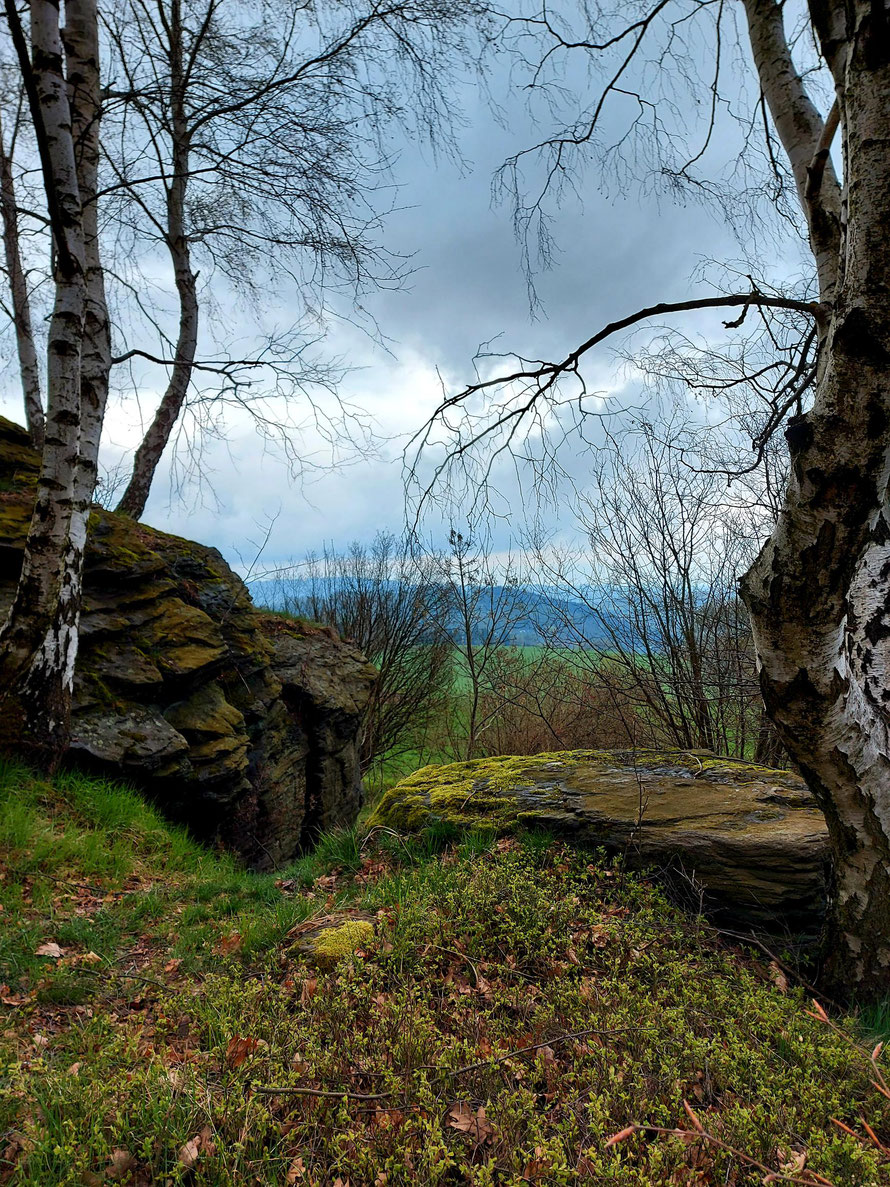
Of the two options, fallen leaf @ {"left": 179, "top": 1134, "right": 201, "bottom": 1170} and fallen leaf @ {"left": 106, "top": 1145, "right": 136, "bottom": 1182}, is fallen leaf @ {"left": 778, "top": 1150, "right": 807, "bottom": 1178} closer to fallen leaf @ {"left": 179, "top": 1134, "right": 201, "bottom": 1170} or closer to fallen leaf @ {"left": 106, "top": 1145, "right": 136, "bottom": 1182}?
fallen leaf @ {"left": 179, "top": 1134, "right": 201, "bottom": 1170}

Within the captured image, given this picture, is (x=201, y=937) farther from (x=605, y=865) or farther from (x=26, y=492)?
(x=26, y=492)

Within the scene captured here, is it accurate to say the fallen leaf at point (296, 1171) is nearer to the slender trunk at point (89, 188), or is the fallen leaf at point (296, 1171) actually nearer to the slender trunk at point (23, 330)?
the slender trunk at point (89, 188)

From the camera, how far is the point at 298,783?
8.91 metres

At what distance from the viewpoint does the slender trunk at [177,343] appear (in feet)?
29.4

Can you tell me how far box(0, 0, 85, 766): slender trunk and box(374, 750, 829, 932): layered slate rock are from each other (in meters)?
3.00

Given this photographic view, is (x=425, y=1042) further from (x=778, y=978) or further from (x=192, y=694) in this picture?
(x=192, y=694)

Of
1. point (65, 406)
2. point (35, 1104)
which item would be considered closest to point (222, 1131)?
point (35, 1104)

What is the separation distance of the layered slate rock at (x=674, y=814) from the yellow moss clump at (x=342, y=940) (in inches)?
54.9

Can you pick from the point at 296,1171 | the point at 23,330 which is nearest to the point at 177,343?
the point at 23,330

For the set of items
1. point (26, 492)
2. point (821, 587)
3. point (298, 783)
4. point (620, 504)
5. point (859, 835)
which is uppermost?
point (620, 504)

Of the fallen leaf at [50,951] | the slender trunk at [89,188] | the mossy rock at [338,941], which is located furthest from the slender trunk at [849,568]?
the slender trunk at [89,188]

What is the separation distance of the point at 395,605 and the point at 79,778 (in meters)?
11.6

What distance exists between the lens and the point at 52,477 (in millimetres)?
4945

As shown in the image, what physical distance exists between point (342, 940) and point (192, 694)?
15.3 feet
